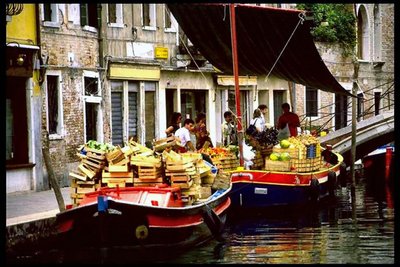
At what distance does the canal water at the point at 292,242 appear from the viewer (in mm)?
17172

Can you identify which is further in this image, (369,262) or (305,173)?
(305,173)

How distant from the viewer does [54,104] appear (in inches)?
1022

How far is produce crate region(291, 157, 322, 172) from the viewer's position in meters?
24.4

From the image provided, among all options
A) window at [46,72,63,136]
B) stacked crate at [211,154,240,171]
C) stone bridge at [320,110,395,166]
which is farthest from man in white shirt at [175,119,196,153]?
stone bridge at [320,110,395,166]

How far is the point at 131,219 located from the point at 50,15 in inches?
366

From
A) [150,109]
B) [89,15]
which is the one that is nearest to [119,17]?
[89,15]

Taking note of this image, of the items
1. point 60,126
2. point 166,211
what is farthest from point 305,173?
point 166,211

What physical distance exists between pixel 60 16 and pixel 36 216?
909 cm

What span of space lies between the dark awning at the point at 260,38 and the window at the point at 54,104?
3113mm

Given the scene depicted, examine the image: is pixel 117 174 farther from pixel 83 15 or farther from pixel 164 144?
pixel 83 15

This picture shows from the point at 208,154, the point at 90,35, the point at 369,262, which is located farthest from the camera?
the point at 90,35

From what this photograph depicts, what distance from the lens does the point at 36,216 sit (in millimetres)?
17766

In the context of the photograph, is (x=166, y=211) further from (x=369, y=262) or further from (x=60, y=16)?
(x=60, y=16)

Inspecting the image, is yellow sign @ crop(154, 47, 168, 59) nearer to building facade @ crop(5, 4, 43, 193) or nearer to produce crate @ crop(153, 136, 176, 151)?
building facade @ crop(5, 4, 43, 193)
